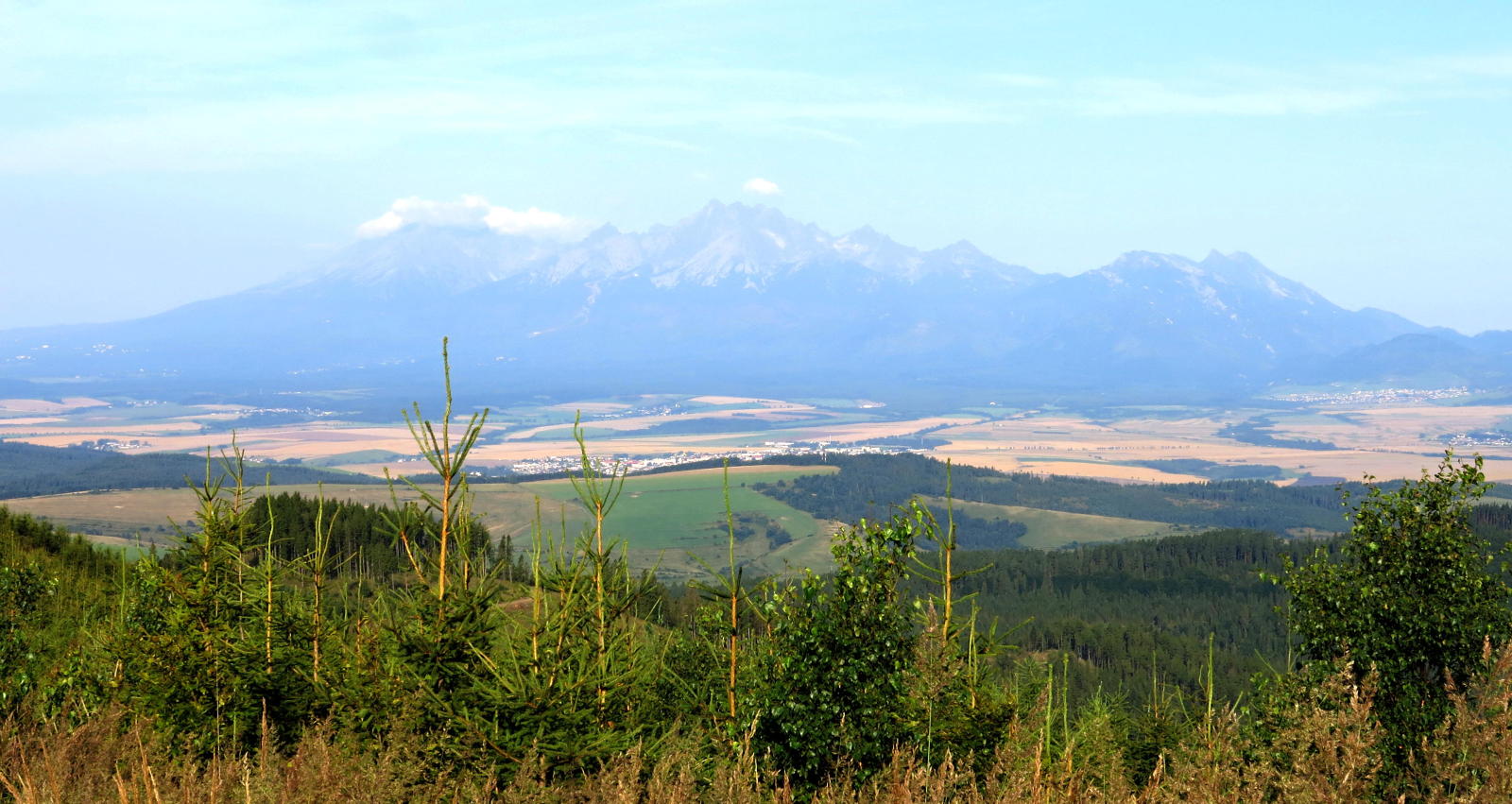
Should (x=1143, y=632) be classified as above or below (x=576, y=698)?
below

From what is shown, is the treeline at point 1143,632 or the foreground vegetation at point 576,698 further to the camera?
the treeline at point 1143,632

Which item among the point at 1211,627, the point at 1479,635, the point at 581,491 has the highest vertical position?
the point at 581,491

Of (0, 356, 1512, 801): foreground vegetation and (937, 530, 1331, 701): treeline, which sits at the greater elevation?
(0, 356, 1512, 801): foreground vegetation

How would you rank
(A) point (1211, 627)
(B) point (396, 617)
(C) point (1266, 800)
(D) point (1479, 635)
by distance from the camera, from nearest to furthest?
(C) point (1266, 800) → (B) point (396, 617) → (D) point (1479, 635) → (A) point (1211, 627)

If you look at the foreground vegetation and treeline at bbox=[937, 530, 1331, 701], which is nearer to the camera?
the foreground vegetation

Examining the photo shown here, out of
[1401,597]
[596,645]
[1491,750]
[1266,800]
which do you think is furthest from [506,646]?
[1401,597]

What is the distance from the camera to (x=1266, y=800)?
9.10 metres

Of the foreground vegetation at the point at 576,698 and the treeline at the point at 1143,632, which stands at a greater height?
the foreground vegetation at the point at 576,698

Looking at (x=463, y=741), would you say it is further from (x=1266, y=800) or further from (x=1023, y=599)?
(x=1023, y=599)

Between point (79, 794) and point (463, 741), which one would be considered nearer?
point (79, 794)

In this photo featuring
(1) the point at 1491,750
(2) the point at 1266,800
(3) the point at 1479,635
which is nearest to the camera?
(1) the point at 1491,750

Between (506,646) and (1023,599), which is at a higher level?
(506,646)

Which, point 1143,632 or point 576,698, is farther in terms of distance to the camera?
point 1143,632

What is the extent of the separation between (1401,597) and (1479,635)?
5.50 ft
